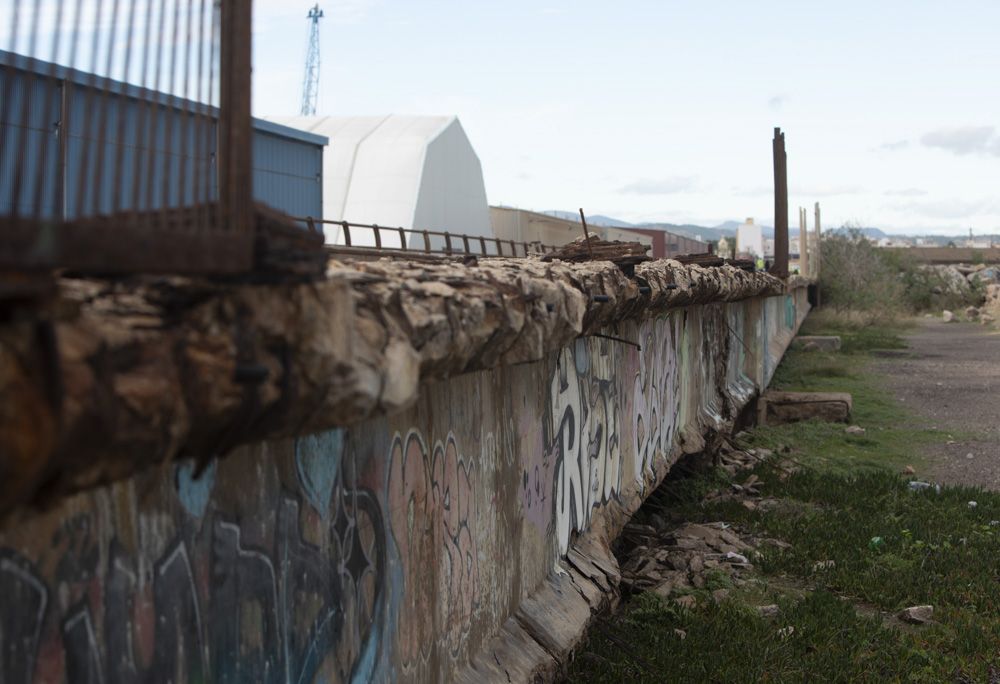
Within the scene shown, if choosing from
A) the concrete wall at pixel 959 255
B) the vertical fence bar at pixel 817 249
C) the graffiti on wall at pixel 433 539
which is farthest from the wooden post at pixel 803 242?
the concrete wall at pixel 959 255

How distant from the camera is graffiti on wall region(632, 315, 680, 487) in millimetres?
10922

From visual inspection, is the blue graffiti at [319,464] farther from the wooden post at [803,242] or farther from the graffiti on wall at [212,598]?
the wooden post at [803,242]

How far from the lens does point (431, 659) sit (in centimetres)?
531

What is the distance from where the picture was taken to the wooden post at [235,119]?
2.94 m

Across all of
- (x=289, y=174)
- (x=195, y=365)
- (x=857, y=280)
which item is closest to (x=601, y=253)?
(x=195, y=365)

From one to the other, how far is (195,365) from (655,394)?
9.47m

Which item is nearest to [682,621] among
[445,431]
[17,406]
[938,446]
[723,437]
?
[445,431]

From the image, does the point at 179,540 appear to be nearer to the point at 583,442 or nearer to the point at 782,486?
the point at 583,442

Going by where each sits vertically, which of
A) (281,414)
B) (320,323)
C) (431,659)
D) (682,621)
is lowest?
(682,621)

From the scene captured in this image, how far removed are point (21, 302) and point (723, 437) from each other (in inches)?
559

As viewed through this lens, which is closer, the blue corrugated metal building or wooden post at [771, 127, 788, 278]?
the blue corrugated metal building

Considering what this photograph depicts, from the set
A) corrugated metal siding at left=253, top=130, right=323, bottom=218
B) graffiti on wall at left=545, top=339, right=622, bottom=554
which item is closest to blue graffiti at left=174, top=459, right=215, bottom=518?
graffiti on wall at left=545, top=339, right=622, bottom=554

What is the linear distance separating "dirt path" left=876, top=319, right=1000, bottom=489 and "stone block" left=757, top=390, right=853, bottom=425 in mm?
1497

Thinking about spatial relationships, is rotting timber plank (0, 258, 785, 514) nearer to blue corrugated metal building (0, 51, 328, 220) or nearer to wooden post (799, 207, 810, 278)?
blue corrugated metal building (0, 51, 328, 220)
